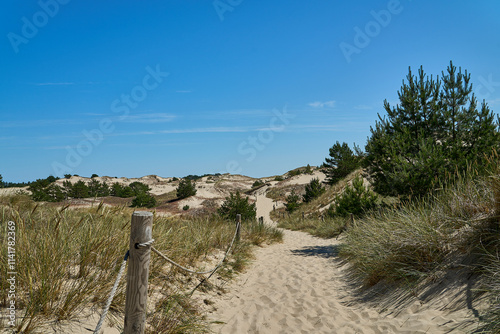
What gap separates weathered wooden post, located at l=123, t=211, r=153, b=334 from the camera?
2769 millimetres

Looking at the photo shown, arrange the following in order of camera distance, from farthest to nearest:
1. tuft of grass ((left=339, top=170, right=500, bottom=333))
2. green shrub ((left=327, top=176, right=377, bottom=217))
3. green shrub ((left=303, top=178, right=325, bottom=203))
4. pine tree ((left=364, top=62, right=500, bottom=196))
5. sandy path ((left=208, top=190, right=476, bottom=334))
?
green shrub ((left=303, top=178, right=325, bottom=203)) → green shrub ((left=327, top=176, right=377, bottom=217)) → pine tree ((left=364, top=62, right=500, bottom=196)) → tuft of grass ((left=339, top=170, right=500, bottom=333)) → sandy path ((left=208, top=190, right=476, bottom=334))

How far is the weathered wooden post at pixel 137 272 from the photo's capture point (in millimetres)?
2769

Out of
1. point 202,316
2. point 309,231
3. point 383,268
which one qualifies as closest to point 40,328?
point 202,316

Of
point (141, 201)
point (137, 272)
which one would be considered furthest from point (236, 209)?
point (137, 272)

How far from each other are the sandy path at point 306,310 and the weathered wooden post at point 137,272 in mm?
1681

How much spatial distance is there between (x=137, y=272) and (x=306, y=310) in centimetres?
333

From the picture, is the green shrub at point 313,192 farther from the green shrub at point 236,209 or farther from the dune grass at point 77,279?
the dune grass at point 77,279

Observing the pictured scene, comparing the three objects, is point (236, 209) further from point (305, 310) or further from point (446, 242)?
point (446, 242)

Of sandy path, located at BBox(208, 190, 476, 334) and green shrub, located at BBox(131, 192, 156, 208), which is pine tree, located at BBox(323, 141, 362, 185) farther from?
sandy path, located at BBox(208, 190, 476, 334)

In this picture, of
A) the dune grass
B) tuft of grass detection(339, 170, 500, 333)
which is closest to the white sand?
the dune grass

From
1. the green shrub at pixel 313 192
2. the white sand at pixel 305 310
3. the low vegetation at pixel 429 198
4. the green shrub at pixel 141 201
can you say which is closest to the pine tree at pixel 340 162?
the green shrub at pixel 313 192

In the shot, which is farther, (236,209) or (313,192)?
(313,192)

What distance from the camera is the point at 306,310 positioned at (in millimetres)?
4977

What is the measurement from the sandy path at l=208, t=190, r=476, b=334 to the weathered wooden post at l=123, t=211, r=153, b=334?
1681mm
